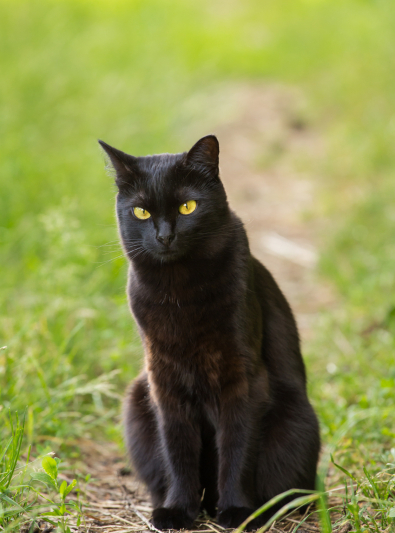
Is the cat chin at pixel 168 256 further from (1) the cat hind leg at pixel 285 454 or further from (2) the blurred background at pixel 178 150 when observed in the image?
(1) the cat hind leg at pixel 285 454

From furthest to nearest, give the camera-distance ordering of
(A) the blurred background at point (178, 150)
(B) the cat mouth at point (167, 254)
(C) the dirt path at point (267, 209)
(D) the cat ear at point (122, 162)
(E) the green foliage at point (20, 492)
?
(A) the blurred background at point (178, 150) < (C) the dirt path at point (267, 209) < (D) the cat ear at point (122, 162) < (B) the cat mouth at point (167, 254) < (E) the green foliage at point (20, 492)

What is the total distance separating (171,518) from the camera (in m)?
1.86

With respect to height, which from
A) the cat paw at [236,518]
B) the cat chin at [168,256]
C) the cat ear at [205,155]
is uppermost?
the cat ear at [205,155]

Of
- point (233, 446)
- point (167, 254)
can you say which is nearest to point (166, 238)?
point (167, 254)

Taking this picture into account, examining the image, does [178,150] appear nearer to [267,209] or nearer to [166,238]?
[267,209]

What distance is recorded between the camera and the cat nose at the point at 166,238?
1.88m

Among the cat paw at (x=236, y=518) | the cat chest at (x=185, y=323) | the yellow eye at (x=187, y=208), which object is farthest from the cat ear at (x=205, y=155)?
the cat paw at (x=236, y=518)

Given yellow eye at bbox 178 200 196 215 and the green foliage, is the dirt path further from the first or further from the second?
yellow eye at bbox 178 200 196 215

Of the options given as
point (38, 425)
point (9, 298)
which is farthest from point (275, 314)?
point (9, 298)

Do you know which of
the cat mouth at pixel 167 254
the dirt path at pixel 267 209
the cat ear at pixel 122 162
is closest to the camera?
the cat mouth at pixel 167 254

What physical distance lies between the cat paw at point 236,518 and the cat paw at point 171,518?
0.11 meters

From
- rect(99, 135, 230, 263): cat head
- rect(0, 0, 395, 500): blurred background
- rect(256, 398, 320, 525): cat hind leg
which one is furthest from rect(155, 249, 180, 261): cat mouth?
rect(256, 398, 320, 525): cat hind leg

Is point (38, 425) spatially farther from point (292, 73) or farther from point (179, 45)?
point (292, 73)

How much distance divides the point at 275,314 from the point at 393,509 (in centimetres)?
87
